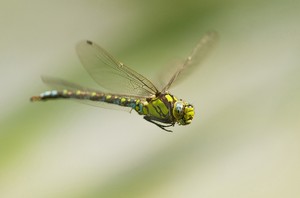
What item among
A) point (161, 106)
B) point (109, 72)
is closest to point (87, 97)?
point (109, 72)

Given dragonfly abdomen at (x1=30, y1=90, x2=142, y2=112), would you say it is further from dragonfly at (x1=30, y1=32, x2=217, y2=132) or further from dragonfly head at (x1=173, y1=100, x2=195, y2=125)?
dragonfly head at (x1=173, y1=100, x2=195, y2=125)

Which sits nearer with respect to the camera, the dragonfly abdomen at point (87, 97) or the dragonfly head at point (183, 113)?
the dragonfly head at point (183, 113)

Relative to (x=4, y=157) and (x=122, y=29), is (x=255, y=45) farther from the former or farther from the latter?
(x=4, y=157)

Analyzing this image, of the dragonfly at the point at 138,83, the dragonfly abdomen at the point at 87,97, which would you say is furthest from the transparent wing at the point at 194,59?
the dragonfly abdomen at the point at 87,97

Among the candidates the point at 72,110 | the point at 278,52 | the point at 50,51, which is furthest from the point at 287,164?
the point at 50,51

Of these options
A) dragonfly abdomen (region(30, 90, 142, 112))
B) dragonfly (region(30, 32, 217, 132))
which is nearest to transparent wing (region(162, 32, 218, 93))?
dragonfly (region(30, 32, 217, 132))

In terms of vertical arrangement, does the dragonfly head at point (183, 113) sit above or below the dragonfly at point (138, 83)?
below

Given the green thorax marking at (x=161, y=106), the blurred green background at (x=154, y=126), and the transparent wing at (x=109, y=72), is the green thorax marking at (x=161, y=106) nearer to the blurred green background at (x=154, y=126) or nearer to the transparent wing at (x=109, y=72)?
the transparent wing at (x=109, y=72)
